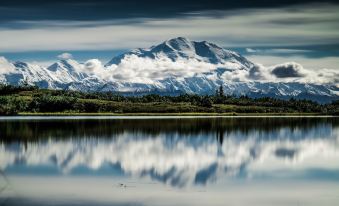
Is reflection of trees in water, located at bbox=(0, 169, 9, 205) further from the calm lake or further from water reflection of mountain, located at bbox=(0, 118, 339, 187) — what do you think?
water reflection of mountain, located at bbox=(0, 118, 339, 187)

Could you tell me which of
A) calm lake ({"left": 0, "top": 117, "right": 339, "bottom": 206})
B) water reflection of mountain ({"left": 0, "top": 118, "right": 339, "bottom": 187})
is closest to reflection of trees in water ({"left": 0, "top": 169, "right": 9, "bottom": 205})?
calm lake ({"left": 0, "top": 117, "right": 339, "bottom": 206})

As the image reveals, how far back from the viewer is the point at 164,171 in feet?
218

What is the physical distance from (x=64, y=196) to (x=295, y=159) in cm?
4336

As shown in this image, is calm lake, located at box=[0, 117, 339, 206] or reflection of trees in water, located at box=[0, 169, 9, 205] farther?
reflection of trees in water, located at box=[0, 169, 9, 205]

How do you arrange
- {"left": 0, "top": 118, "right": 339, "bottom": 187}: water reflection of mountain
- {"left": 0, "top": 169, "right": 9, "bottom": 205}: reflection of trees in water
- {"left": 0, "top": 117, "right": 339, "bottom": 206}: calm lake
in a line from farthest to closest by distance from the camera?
{"left": 0, "top": 118, "right": 339, "bottom": 187}: water reflection of mountain → {"left": 0, "top": 169, "right": 9, "bottom": 205}: reflection of trees in water → {"left": 0, "top": 117, "right": 339, "bottom": 206}: calm lake

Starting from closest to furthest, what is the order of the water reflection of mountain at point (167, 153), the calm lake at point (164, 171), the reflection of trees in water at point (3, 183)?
1. the calm lake at point (164, 171)
2. the reflection of trees in water at point (3, 183)
3. the water reflection of mountain at point (167, 153)

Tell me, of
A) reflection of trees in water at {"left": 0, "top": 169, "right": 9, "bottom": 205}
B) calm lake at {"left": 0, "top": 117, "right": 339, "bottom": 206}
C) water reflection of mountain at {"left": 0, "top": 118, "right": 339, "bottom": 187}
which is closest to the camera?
calm lake at {"left": 0, "top": 117, "right": 339, "bottom": 206}

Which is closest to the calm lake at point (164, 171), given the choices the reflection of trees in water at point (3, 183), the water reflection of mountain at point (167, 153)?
the reflection of trees in water at point (3, 183)

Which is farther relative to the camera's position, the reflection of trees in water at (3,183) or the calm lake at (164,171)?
the reflection of trees in water at (3,183)

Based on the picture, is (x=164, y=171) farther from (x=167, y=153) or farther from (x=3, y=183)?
(x=167, y=153)

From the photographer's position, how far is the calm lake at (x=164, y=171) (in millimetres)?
48969

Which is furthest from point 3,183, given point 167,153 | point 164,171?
point 167,153

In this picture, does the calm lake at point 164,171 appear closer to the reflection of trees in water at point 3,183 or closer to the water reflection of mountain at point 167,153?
the reflection of trees in water at point 3,183

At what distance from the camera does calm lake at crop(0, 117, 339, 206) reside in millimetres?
48969
